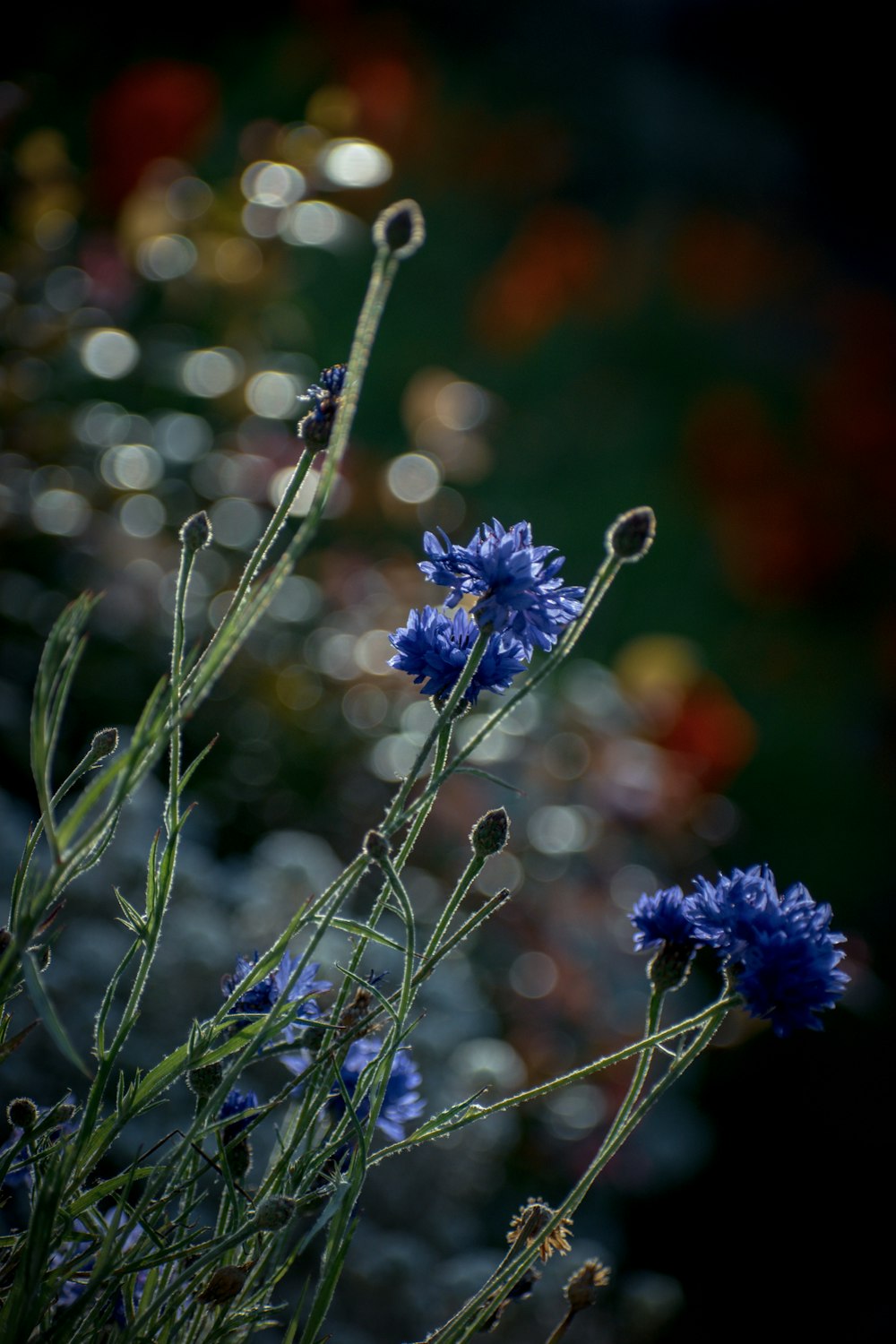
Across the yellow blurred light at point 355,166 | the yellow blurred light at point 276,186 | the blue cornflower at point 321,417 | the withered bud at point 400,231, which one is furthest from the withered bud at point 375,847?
the yellow blurred light at point 276,186

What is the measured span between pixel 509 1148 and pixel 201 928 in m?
0.54

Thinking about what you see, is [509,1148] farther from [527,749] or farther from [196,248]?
[196,248]

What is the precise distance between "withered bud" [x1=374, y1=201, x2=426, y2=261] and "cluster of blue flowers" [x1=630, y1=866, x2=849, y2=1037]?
382mm

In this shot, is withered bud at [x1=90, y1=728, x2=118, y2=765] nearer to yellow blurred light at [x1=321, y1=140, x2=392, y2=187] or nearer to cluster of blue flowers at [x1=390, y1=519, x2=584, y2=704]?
cluster of blue flowers at [x1=390, y1=519, x2=584, y2=704]

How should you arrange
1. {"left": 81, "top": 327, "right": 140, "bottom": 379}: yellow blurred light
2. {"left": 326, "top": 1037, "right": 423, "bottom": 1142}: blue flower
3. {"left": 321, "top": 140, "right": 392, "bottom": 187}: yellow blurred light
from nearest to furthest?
{"left": 326, "top": 1037, "right": 423, "bottom": 1142}: blue flower → {"left": 81, "top": 327, "right": 140, "bottom": 379}: yellow blurred light → {"left": 321, "top": 140, "right": 392, "bottom": 187}: yellow blurred light

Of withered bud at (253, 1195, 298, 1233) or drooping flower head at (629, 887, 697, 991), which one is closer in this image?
withered bud at (253, 1195, 298, 1233)

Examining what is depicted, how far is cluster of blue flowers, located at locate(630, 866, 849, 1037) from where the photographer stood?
52cm

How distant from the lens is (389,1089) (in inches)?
24.7

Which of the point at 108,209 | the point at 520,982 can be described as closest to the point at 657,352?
the point at 108,209

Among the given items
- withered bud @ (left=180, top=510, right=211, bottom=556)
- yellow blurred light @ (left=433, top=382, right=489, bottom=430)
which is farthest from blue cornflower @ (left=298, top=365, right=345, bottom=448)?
yellow blurred light @ (left=433, top=382, right=489, bottom=430)

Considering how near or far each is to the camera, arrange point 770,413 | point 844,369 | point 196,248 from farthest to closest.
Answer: point 770,413 → point 844,369 → point 196,248

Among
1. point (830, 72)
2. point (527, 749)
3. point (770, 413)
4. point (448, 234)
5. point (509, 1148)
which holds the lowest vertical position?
point (509, 1148)

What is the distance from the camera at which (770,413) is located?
4.45 m

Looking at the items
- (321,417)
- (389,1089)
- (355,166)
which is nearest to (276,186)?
(355,166)
